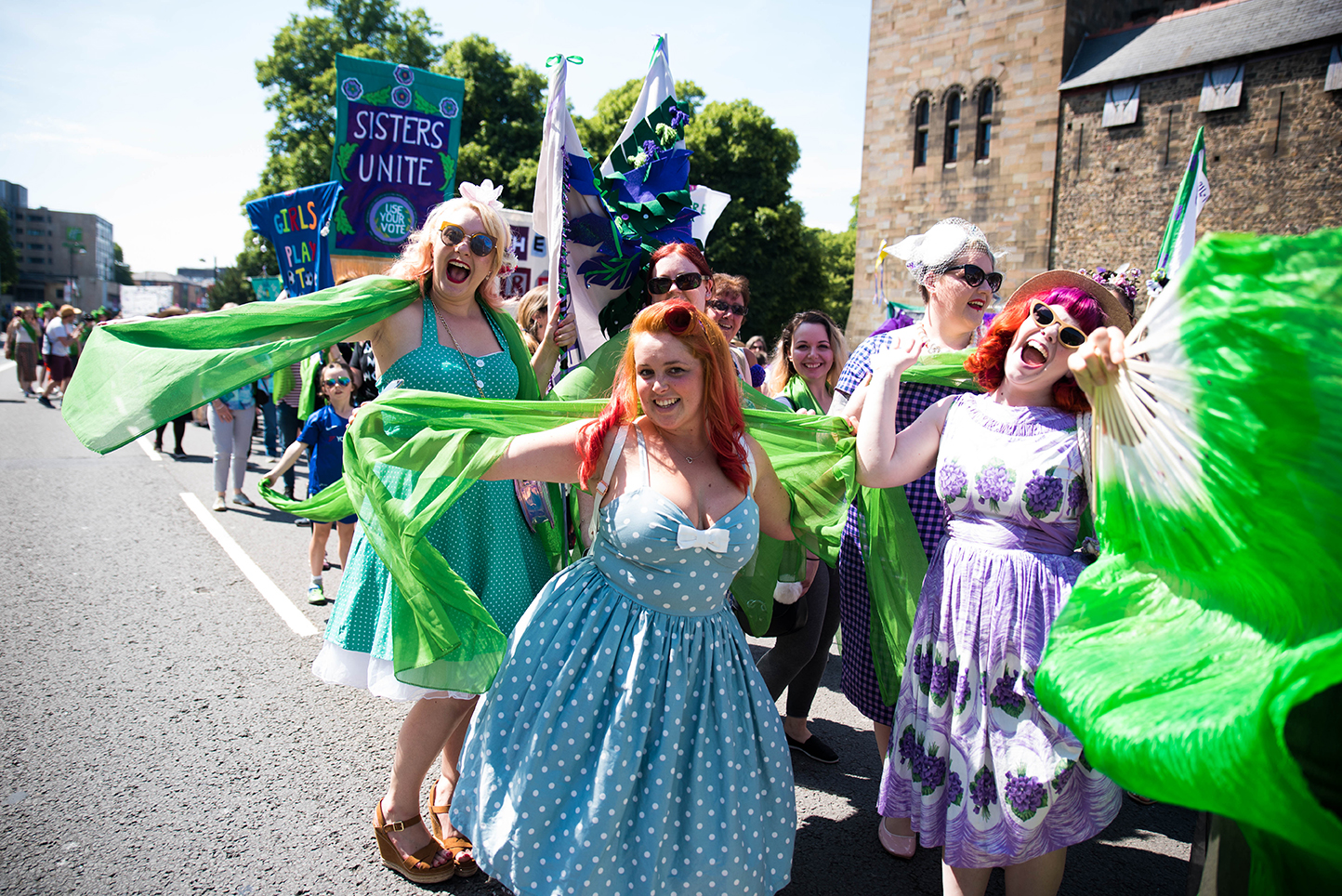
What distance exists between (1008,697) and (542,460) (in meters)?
1.48

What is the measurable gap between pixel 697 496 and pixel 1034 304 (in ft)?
3.70

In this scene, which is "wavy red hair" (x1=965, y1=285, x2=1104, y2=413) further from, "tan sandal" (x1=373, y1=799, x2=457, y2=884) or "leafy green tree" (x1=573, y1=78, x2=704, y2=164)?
"leafy green tree" (x1=573, y1=78, x2=704, y2=164)

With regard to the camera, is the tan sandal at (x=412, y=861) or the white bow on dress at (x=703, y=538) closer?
the white bow on dress at (x=703, y=538)

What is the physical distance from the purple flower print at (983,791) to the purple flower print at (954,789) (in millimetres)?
31

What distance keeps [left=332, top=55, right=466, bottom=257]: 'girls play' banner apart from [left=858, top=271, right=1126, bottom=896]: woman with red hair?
575cm

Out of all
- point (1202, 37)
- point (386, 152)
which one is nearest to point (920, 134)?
point (1202, 37)

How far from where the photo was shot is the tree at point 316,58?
1062 inches

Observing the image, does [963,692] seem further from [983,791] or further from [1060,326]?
[1060,326]

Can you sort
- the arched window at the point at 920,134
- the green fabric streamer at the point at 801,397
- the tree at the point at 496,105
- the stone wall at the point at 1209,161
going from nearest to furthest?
the green fabric streamer at the point at 801,397, the stone wall at the point at 1209,161, the arched window at the point at 920,134, the tree at the point at 496,105

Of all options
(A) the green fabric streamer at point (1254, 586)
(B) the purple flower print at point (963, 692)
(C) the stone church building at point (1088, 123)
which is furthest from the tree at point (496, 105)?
(A) the green fabric streamer at point (1254, 586)

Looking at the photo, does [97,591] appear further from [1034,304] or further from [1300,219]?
[1300,219]

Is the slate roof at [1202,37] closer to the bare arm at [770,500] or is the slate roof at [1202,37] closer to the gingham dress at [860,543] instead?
the gingham dress at [860,543]

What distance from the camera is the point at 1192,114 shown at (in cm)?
1864

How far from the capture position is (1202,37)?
61.7ft
